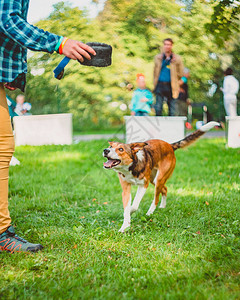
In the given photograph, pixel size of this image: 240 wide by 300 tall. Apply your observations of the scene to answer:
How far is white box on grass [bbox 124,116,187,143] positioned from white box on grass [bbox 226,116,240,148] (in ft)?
6.83

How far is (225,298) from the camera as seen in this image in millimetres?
1994

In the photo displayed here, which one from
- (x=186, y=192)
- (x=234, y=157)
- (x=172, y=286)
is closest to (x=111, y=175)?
(x=186, y=192)

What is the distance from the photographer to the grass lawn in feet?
7.18

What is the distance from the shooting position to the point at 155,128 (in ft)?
23.2

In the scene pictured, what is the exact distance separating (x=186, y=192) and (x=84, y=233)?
195cm

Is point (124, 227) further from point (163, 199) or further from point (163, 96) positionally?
point (163, 96)

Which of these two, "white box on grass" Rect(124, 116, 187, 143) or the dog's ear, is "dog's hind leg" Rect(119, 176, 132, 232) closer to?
the dog's ear

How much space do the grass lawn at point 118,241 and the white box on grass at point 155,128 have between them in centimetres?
136

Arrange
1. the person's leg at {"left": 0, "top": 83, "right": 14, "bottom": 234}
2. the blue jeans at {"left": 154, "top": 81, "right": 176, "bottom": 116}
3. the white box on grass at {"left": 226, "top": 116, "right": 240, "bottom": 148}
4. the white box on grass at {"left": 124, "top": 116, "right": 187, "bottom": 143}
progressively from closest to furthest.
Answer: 1. the person's leg at {"left": 0, "top": 83, "right": 14, "bottom": 234}
2. the white box on grass at {"left": 124, "top": 116, "right": 187, "bottom": 143}
3. the blue jeans at {"left": 154, "top": 81, "right": 176, "bottom": 116}
4. the white box on grass at {"left": 226, "top": 116, "right": 240, "bottom": 148}

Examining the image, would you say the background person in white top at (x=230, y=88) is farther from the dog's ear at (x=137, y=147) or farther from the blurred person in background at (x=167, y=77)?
the dog's ear at (x=137, y=147)

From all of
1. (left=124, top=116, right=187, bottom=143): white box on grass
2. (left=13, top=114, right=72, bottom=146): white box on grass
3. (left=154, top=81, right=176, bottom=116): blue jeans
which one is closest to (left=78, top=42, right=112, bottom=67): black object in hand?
(left=124, top=116, right=187, bottom=143): white box on grass

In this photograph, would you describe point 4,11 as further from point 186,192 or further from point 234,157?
point 234,157

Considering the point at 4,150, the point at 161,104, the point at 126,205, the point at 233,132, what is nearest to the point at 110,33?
the point at 126,205

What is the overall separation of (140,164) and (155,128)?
11.8 ft
